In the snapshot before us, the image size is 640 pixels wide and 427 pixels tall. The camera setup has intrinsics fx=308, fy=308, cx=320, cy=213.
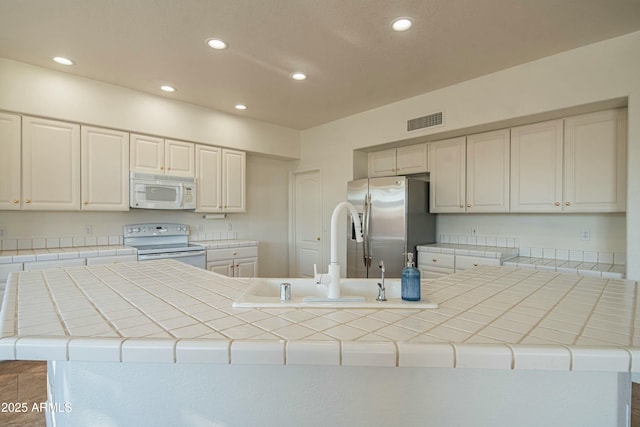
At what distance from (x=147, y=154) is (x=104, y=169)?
45cm

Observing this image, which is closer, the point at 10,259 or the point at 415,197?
the point at 10,259

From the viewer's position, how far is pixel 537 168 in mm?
2941

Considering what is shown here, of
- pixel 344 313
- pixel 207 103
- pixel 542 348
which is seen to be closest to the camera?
pixel 542 348

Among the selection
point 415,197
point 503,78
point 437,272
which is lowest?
point 437,272

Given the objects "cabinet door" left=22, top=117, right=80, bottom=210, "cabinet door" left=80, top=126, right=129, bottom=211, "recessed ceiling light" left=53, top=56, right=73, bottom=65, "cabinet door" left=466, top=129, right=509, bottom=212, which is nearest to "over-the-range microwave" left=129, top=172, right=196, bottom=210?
"cabinet door" left=80, top=126, right=129, bottom=211

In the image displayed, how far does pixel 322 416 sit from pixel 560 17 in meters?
2.81

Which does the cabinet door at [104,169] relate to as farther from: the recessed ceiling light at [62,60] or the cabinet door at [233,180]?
the cabinet door at [233,180]

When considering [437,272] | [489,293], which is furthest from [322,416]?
[437,272]

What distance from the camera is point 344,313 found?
3.39 feet

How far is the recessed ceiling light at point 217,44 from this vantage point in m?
2.40

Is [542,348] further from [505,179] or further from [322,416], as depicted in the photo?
[505,179]

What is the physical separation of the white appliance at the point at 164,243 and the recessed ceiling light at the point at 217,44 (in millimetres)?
2104

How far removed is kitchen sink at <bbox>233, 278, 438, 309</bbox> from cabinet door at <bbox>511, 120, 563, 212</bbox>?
2320mm

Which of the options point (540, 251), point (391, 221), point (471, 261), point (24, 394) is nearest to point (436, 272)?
point (471, 261)
